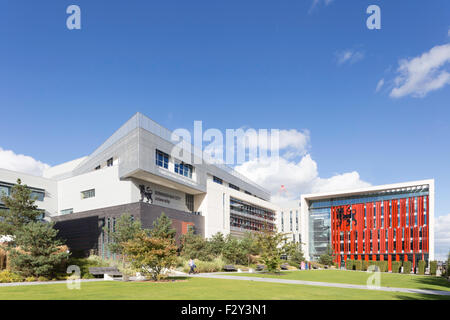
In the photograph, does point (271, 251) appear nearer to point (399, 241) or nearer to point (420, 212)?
point (399, 241)

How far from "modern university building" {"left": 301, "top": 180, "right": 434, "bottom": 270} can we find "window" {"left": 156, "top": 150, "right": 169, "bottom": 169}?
37829mm

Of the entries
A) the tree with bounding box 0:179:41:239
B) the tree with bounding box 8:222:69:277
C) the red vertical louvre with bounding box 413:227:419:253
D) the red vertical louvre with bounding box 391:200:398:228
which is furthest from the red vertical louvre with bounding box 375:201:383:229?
the tree with bounding box 8:222:69:277

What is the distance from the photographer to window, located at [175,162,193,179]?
47.3 metres

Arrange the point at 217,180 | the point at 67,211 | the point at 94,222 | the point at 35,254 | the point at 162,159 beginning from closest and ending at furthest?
the point at 35,254, the point at 94,222, the point at 162,159, the point at 67,211, the point at 217,180

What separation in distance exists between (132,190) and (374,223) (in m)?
47.5

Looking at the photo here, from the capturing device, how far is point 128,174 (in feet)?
131

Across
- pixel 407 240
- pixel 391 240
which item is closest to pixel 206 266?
pixel 391 240

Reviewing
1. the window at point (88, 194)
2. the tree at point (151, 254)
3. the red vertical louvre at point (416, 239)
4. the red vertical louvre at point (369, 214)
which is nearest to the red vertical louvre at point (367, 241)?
the red vertical louvre at point (369, 214)

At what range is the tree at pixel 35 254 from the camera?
21.4 m

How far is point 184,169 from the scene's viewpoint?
4900 cm

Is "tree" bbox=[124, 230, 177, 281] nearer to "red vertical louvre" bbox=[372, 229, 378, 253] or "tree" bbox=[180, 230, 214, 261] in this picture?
"tree" bbox=[180, 230, 214, 261]
